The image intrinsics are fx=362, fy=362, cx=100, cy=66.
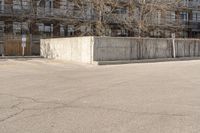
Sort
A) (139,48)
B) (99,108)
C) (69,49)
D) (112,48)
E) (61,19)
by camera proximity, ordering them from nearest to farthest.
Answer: (99,108)
(112,48)
(69,49)
(139,48)
(61,19)

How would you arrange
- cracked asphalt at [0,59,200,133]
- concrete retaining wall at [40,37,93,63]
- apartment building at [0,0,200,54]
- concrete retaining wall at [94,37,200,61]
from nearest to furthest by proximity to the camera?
cracked asphalt at [0,59,200,133]
concrete retaining wall at [40,37,93,63]
concrete retaining wall at [94,37,200,61]
apartment building at [0,0,200,54]

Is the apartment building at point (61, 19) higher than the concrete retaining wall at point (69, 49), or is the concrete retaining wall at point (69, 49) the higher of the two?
the apartment building at point (61, 19)

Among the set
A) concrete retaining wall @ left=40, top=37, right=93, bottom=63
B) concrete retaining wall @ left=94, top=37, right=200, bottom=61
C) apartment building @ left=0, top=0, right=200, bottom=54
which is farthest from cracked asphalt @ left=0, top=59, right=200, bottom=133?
apartment building @ left=0, top=0, right=200, bottom=54

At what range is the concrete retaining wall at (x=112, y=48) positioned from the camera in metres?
25.4

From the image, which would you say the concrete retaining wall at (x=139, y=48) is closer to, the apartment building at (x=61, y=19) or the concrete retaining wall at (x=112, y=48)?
the concrete retaining wall at (x=112, y=48)

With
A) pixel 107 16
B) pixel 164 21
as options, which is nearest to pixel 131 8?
pixel 107 16

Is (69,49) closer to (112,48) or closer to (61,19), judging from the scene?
(112,48)

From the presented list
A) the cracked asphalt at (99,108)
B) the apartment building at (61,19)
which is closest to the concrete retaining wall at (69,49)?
the apartment building at (61,19)

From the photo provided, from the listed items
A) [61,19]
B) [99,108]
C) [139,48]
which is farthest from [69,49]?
[99,108]

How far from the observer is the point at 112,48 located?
26.4 m

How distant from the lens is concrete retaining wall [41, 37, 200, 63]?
2544 centimetres

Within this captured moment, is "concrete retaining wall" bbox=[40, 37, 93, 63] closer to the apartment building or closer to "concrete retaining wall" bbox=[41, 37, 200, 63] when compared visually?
"concrete retaining wall" bbox=[41, 37, 200, 63]

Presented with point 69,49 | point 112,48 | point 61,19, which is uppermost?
point 61,19

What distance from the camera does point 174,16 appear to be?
186 feet
